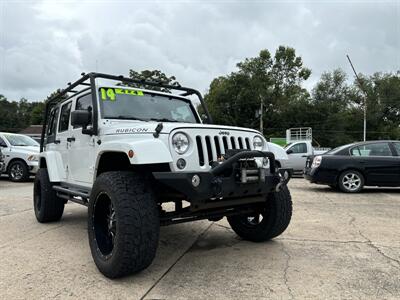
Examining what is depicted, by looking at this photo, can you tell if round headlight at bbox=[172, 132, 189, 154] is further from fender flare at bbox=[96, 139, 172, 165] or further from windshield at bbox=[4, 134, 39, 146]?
windshield at bbox=[4, 134, 39, 146]

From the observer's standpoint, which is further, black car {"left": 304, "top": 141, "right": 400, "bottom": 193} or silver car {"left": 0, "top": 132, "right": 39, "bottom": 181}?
silver car {"left": 0, "top": 132, "right": 39, "bottom": 181}

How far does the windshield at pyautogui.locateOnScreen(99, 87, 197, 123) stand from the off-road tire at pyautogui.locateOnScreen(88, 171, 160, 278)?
1.31 meters

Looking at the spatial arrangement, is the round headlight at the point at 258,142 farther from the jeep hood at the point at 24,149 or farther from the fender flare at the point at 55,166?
the jeep hood at the point at 24,149

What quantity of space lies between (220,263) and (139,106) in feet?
7.10

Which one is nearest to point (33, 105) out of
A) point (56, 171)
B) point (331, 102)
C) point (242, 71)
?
point (242, 71)

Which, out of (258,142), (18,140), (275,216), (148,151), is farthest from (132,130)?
(18,140)

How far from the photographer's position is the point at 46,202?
231 inches

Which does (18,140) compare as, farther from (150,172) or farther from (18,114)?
(18,114)

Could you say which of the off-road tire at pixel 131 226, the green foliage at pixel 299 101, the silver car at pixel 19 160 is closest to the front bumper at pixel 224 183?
the off-road tire at pixel 131 226

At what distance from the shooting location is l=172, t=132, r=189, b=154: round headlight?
3611mm

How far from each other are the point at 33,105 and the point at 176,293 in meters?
104

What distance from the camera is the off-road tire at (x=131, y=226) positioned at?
3.30 metres

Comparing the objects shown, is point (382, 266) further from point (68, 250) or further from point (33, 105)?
point (33, 105)

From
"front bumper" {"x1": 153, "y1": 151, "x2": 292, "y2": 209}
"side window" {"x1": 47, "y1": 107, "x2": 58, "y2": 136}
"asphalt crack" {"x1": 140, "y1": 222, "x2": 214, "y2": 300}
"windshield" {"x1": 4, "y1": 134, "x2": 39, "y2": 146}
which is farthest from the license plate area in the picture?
"windshield" {"x1": 4, "y1": 134, "x2": 39, "y2": 146}
